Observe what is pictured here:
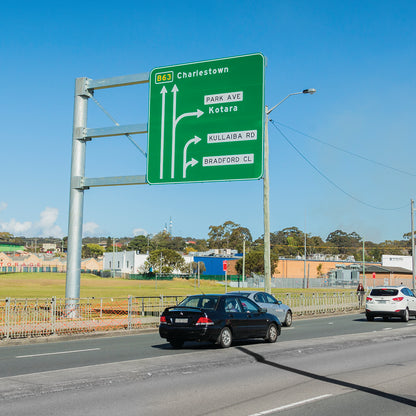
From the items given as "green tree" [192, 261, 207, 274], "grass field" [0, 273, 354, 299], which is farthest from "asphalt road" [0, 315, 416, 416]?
"green tree" [192, 261, 207, 274]

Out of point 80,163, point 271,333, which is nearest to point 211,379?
point 271,333

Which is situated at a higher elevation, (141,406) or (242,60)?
(242,60)

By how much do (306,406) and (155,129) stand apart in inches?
599

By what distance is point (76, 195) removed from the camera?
→ 23172mm

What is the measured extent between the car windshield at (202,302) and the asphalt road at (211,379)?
1137 mm

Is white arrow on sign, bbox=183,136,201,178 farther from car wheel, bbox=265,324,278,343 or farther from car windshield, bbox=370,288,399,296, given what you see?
car windshield, bbox=370,288,399,296

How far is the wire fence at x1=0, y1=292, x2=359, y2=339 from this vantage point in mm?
18016

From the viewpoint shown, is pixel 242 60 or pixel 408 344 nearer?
pixel 408 344

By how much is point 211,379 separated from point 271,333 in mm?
7078

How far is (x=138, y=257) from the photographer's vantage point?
127 metres

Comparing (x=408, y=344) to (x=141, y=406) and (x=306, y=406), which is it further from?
(x=141, y=406)

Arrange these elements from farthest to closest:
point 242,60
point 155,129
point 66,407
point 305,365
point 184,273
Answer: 1. point 184,273
2. point 155,129
3. point 242,60
4. point 305,365
5. point 66,407

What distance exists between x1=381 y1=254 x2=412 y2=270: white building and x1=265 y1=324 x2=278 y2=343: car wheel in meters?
108

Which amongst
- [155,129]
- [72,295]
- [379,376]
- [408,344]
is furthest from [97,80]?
[379,376]
